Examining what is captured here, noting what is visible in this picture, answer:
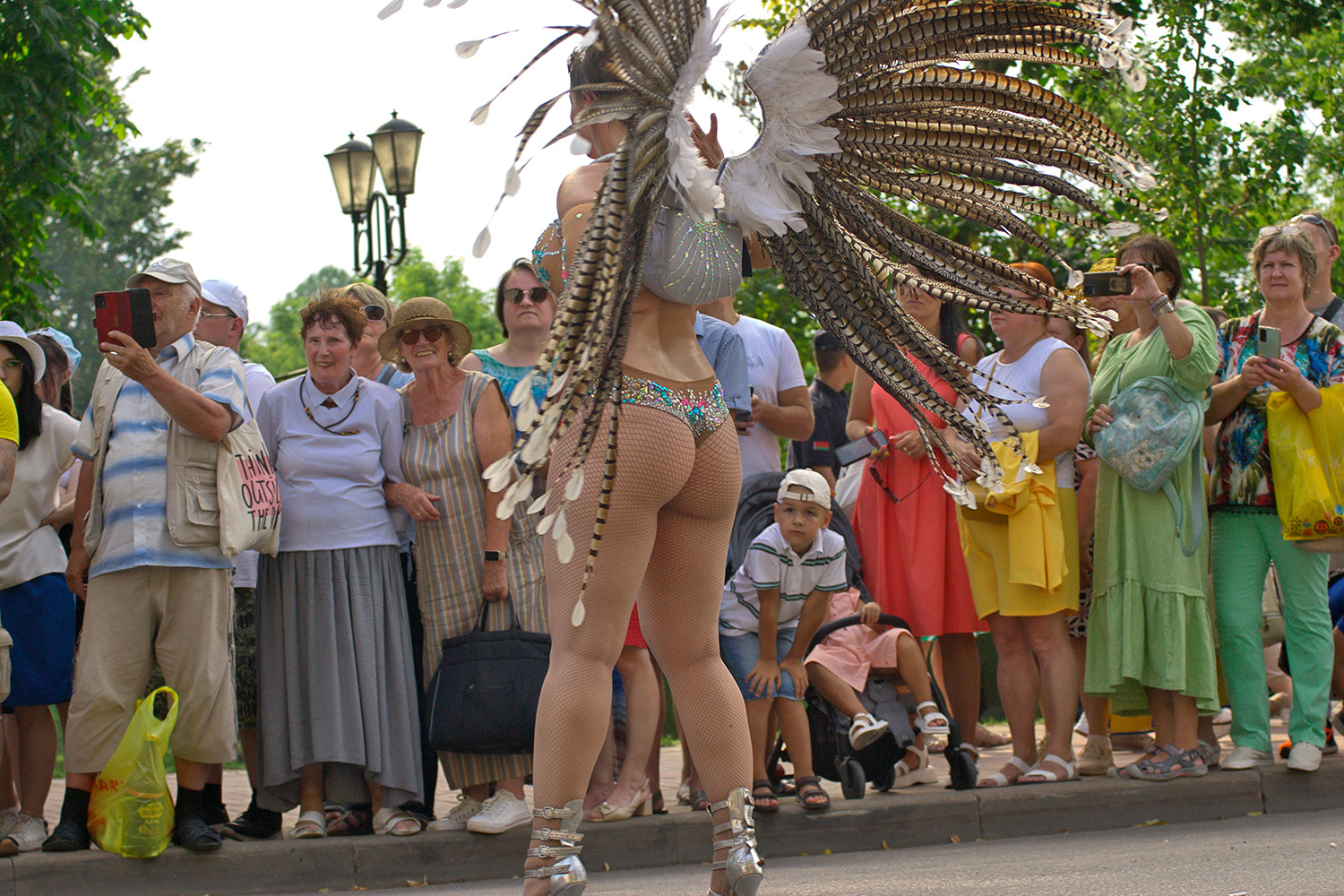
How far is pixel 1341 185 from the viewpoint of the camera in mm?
18891

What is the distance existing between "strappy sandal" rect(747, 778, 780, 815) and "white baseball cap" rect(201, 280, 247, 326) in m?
3.17

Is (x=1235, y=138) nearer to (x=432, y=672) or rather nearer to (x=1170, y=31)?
(x=1170, y=31)

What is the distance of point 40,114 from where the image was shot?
37.8ft

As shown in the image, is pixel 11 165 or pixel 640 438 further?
pixel 11 165

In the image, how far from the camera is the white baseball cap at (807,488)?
6.14 metres

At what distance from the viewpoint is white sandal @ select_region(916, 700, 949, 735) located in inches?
246

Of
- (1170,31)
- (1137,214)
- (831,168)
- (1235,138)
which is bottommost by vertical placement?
(831,168)

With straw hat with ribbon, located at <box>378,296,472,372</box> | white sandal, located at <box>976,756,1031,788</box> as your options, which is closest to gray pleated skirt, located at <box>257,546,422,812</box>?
straw hat with ribbon, located at <box>378,296,472,372</box>

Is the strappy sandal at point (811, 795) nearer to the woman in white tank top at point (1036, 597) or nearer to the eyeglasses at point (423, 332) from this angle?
the woman in white tank top at point (1036, 597)

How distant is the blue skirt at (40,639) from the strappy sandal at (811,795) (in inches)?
120

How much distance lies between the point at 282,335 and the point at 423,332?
8160 centimetres

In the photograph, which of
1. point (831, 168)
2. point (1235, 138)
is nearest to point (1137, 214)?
point (1235, 138)

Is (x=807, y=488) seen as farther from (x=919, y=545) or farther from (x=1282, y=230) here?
(x=1282, y=230)

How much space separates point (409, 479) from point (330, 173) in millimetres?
6755
